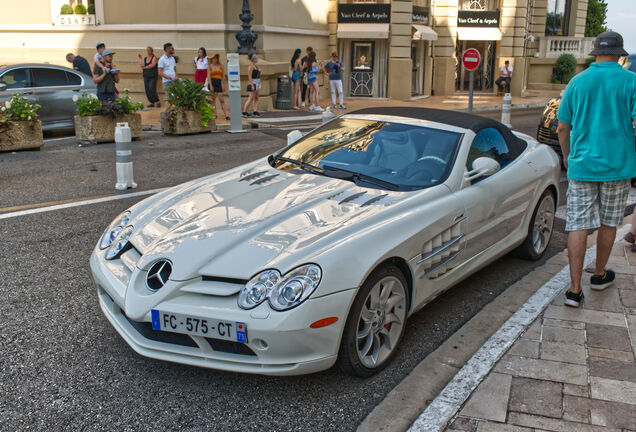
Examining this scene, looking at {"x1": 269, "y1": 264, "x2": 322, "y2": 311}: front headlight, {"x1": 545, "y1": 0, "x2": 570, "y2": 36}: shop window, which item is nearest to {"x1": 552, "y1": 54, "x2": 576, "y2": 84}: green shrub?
{"x1": 545, "y1": 0, "x2": 570, "y2": 36}: shop window

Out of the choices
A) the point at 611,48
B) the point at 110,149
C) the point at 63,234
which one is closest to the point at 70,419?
the point at 63,234

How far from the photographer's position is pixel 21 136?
38.8ft

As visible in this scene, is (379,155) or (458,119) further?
(458,119)

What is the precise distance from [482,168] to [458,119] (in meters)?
0.70

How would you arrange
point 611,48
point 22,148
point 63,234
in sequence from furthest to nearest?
point 22,148 → point 63,234 → point 611,48

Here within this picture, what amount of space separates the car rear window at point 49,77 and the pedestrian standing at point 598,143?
A: 38.9ft

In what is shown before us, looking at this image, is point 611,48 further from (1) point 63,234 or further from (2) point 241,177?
(1) point 63,234

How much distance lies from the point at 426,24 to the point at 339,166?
90.7ft

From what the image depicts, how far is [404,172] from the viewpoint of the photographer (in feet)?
15.5

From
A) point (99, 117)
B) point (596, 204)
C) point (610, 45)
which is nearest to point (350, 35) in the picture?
point (99, 117)

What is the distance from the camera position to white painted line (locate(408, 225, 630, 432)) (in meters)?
3.36

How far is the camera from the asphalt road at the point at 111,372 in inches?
134

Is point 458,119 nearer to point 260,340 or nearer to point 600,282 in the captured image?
point 600,282

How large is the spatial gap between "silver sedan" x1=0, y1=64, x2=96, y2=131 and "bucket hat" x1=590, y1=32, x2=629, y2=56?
11.7 metres
